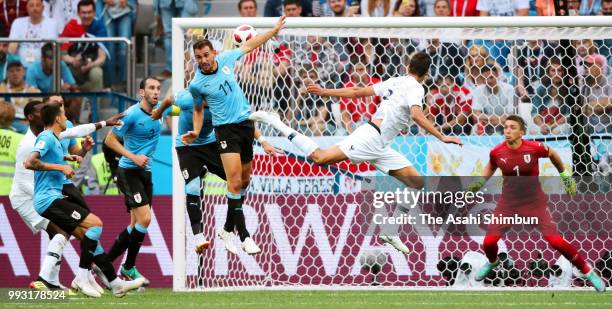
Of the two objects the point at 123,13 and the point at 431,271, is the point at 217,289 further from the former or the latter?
the point at 123,13

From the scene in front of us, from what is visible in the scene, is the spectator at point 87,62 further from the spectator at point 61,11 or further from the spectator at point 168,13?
the spectator at point 61,11

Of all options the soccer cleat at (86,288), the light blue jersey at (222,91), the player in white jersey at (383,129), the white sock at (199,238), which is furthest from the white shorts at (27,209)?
the player in white jersey at (383,129)

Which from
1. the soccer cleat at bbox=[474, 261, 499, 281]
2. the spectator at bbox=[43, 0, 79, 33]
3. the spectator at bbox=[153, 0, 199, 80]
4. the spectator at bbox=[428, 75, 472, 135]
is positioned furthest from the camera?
the spectator at bbox=[43, 0, 79, 33]

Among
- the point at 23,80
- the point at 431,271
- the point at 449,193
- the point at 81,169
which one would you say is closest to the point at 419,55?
the point at 449,193

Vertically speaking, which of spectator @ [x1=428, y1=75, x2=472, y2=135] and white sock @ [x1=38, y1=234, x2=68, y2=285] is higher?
spectator @ [x1=428, y1=75, x2=472, y2=135]

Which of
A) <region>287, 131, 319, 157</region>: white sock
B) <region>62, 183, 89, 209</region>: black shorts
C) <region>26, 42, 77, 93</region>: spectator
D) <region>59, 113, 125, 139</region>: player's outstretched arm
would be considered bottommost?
<region>62, 183, 89, 209</region>: black shorts

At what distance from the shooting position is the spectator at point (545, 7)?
1496 centimetres

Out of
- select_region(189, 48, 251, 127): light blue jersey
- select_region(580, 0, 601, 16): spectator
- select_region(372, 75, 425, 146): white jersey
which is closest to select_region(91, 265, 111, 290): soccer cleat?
select_region(189, 48, 251, 127): light blue jersey

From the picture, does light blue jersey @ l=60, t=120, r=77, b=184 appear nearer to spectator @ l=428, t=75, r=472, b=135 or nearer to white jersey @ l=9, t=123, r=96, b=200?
white jersey @ l=9, t=123, r=96, b=200

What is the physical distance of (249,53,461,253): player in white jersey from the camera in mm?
11641

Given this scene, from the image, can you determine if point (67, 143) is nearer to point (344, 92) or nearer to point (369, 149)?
point (344, 92)

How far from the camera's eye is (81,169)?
1480 centimetres

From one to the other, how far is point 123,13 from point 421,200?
6.57 metres

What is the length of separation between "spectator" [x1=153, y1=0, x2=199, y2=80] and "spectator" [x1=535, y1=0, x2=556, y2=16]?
16.0ft
